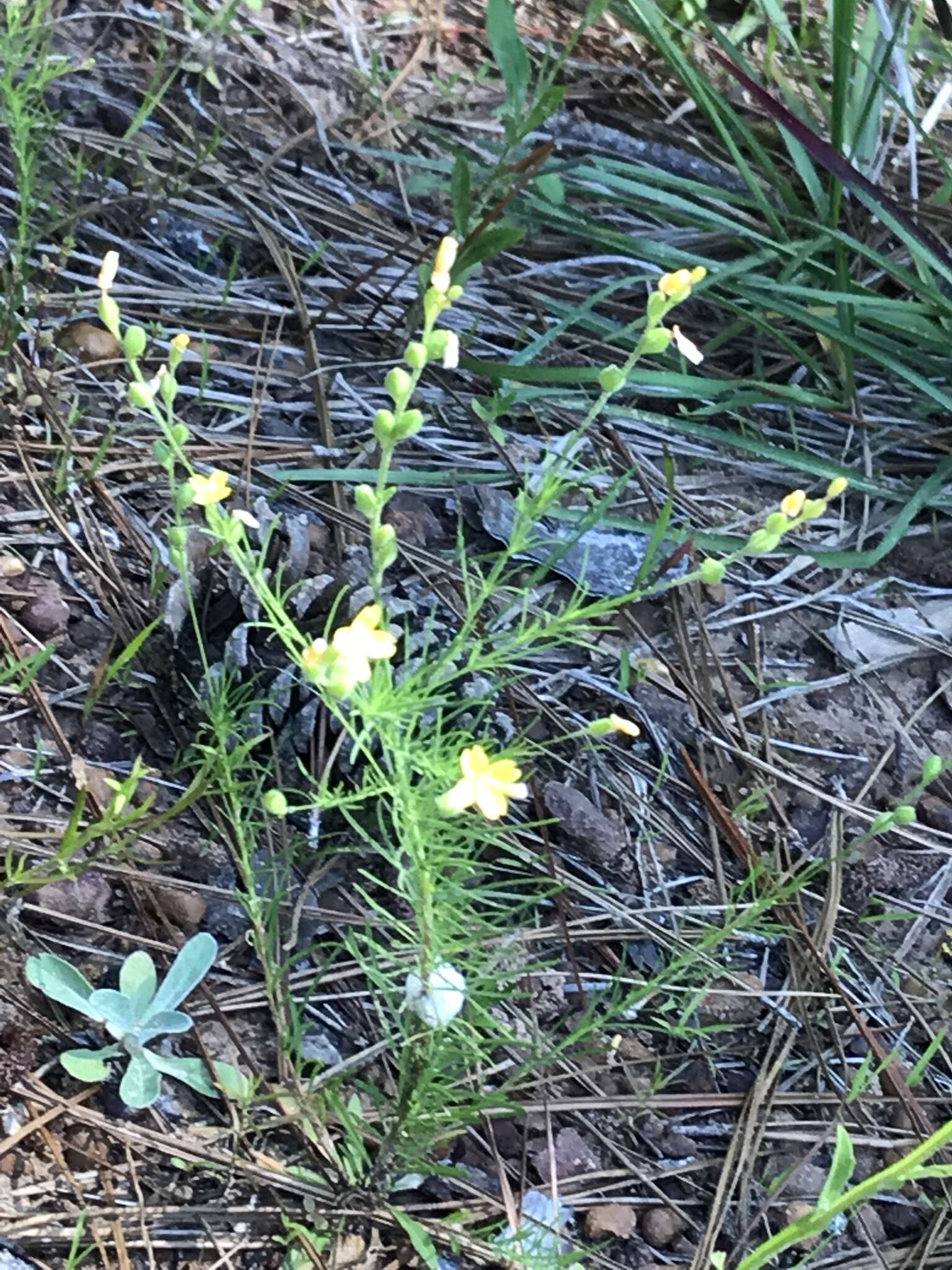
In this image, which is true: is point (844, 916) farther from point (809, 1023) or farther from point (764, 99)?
point (764, 99)

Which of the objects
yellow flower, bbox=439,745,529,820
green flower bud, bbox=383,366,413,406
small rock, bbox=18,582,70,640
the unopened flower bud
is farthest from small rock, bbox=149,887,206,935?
the unopened flower bud

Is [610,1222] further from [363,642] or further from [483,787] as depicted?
[363,642]

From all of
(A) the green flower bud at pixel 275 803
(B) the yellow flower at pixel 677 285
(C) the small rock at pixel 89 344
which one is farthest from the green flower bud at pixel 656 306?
(C) the small rock at pixel 89 344

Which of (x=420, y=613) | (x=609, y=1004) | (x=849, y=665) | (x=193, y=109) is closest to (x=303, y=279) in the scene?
(x=193, y=109)

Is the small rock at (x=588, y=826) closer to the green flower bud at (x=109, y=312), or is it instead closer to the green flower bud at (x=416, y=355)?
the green flower bud at (x=416, y=355)

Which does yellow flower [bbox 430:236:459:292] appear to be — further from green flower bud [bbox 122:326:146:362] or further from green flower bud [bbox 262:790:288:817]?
green flower bud [bbox 262:790:288:817]

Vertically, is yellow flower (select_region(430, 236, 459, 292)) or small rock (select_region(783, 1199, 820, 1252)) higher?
yellow flower (select_region(430, 236, 459, 292))
